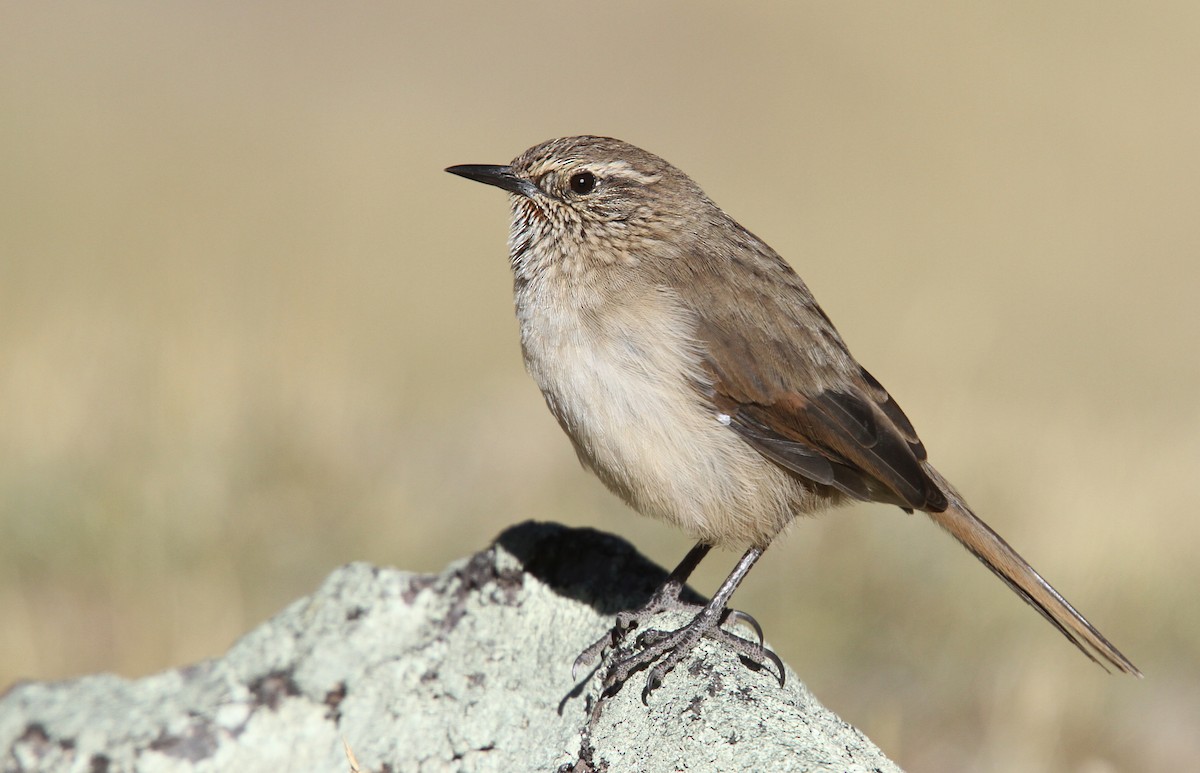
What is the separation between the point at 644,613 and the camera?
4.39 meters

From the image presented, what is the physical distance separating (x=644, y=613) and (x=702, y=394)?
0.78 metres

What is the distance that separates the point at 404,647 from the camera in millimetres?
4680

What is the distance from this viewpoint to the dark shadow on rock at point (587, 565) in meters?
4.72

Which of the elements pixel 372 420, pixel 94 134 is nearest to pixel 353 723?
pixel 372 420

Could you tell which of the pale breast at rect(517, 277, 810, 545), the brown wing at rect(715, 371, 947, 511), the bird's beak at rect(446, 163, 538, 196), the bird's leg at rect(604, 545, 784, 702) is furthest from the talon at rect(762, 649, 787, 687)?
the bird's beak at rect(446, 163, 538, 196)

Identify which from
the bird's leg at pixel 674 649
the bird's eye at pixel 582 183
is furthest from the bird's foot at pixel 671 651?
the bird's eye at pixel 582 183

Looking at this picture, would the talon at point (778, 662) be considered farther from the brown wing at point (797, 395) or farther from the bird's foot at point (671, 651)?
the brown wing at point (797, 395)

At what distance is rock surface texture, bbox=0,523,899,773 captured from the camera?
12.9 feet

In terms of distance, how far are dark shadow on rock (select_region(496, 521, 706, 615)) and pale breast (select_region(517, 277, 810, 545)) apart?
12.2 inches

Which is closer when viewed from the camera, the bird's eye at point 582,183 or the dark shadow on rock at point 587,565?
the dark shadow on rock at point 587,565

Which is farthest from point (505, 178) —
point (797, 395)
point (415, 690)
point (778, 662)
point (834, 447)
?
point (778, 662)

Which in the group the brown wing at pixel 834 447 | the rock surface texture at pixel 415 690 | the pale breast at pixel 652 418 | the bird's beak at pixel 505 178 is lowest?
the rock surface texture at pixel 415 690

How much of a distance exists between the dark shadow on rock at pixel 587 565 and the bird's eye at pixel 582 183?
132cm

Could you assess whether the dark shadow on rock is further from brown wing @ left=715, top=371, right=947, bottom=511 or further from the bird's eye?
the bird's eye
